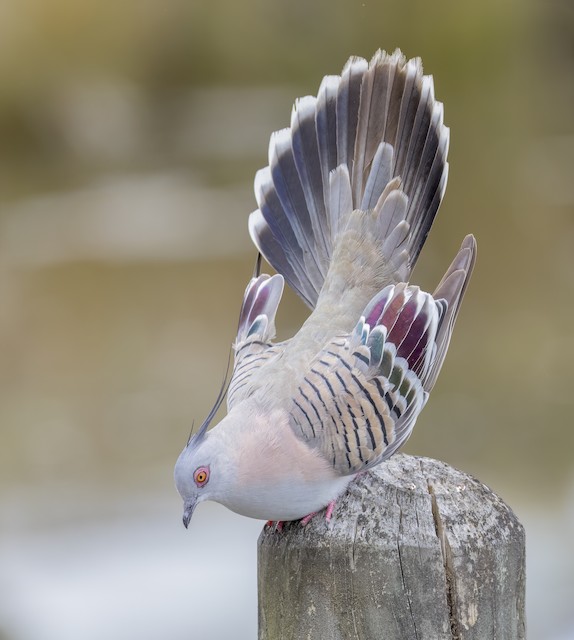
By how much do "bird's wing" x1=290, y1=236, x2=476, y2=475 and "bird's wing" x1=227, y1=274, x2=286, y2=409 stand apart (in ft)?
0.91

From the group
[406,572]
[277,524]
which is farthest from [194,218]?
[406,572]

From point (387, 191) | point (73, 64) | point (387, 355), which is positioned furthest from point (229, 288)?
point (387, 355)

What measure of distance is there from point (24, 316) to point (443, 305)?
5474 millimetres

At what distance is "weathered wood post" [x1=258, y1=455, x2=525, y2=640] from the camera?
2.27 m

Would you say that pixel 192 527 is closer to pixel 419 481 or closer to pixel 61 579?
pixel 61 579

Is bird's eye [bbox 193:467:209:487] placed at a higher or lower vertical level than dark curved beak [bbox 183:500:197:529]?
higher

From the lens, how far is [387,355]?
3.07 metres

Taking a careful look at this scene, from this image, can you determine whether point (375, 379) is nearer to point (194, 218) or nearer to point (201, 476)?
point (201, 476)

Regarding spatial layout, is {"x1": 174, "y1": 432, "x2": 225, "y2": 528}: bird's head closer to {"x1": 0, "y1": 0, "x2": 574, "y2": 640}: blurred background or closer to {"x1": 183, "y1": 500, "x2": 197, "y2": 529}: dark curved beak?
{"x1": 183, "y1": 500, "x2": 197, "y2": 529}: dark curved beak

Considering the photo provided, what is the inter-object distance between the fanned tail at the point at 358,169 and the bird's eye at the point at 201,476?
3.48 ft

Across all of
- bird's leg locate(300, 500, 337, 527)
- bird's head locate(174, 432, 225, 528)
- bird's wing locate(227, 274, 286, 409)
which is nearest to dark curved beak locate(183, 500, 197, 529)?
bird's head locate(174, 432, 225, 528)

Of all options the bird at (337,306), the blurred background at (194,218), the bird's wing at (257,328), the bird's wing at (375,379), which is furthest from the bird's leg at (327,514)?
the blurred background at (194,218)

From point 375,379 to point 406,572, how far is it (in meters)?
0.88

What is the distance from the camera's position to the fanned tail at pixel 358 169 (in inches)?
141
